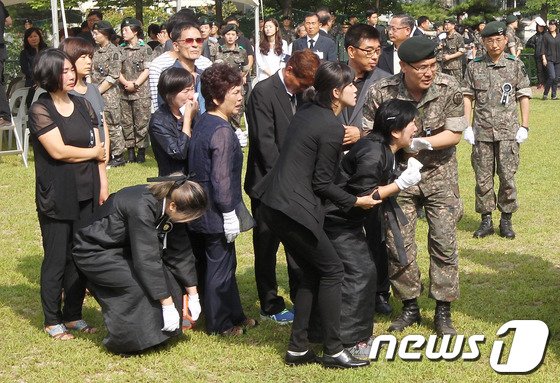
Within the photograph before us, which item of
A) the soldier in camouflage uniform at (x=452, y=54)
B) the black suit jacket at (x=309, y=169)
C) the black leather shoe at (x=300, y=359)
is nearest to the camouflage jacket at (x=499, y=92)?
the black suit jacket at (x=309, y=169)

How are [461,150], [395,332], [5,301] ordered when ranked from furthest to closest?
[461,150]
[5,301]
[395,332]

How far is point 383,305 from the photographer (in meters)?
6.60

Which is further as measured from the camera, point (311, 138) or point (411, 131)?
point (411, 131)

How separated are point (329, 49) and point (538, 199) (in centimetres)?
380

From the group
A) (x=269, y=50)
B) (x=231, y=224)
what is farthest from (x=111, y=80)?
(x=231, y=224)

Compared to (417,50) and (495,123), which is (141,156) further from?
(417,50)

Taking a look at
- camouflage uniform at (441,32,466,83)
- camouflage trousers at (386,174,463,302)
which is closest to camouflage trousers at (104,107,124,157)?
camouflage trousers at (386,174,463,302)

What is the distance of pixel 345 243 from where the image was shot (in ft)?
18.1

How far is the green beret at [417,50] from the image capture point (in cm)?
571

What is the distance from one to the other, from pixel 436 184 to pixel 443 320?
92 centimetres

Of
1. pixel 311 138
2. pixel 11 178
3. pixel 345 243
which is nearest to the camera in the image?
pixel 311 138

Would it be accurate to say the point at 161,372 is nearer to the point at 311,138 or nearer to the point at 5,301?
the point at 311,138

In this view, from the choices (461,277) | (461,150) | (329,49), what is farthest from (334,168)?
(461,150)

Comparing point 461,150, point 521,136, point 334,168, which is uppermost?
point 334,168
